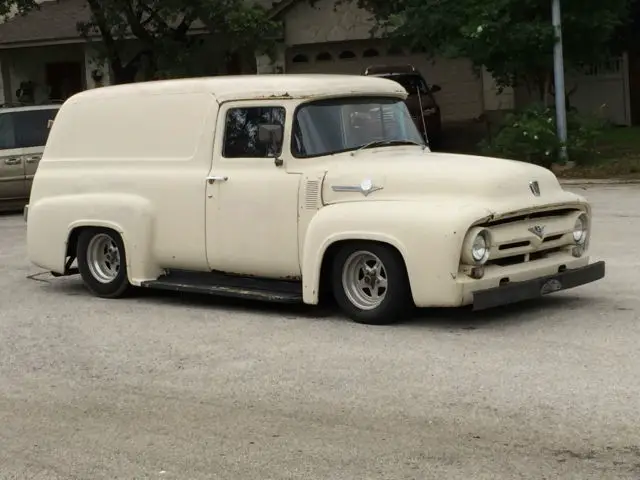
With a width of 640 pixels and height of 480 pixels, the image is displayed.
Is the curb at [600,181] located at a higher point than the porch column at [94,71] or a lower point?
lower

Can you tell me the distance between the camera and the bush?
21.7 m

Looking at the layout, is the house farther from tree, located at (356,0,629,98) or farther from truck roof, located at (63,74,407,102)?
truck roof, located at (63,74,407,102)

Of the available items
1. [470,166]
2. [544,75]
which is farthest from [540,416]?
[544,75]

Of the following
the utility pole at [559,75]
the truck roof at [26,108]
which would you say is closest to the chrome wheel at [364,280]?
the truck roof at [26,108]

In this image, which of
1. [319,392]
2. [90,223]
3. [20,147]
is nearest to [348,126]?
[90,223]

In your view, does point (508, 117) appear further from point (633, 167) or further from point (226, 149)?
point (226, 149)

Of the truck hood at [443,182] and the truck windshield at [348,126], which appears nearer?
the truck hood at [443,182]

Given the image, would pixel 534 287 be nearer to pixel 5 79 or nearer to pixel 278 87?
pixel 278 87

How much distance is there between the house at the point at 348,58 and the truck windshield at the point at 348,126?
18894 mm

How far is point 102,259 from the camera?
10953 millimetres

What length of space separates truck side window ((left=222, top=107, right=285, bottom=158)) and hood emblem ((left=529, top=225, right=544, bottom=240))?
84.9 inches

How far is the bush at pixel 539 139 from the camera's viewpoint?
21.7 metres

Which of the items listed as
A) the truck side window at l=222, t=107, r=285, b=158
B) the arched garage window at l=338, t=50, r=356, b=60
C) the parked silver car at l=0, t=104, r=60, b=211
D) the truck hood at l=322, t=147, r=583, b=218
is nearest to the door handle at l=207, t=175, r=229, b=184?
the truck side window at l=222, t=107, r=285, b=158

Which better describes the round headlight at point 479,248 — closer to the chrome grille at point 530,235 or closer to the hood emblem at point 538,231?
the chrome grille at point 530,235
